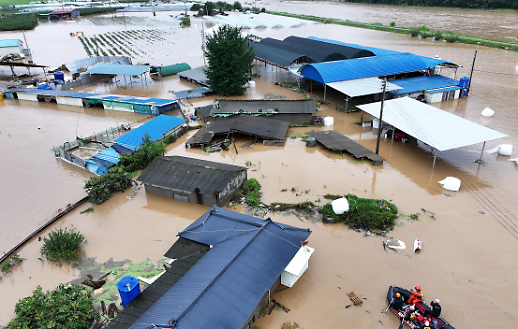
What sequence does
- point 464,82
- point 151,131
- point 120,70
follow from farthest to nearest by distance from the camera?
1. point 120,70
2. point 464,82
3. point 151,131

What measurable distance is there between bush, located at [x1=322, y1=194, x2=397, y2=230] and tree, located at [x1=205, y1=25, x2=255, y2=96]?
70.6ft

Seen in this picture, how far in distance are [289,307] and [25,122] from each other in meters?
30.8

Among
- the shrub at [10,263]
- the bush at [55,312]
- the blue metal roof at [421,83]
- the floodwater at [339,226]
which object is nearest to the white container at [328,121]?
the floodwater at [339,226]

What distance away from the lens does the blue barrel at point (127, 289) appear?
37.6ft

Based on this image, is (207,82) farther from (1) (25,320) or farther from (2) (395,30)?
(2) (395,30)

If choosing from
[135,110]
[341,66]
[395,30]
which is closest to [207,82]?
[135,110]

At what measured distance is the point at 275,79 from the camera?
41.6m

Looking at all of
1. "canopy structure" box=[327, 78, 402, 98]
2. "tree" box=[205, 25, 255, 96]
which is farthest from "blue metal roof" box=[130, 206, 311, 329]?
"tree" box=[205, 25, 255, 96]

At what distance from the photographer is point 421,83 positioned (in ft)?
109

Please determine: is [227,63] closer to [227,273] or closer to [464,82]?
[464,82]

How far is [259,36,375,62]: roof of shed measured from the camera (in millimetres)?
36781

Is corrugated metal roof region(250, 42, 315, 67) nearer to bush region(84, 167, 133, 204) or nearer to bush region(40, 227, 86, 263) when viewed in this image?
bush region(84, 167, 133, 204)

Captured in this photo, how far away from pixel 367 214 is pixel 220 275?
27.1 ft

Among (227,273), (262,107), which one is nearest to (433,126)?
(262,107)
